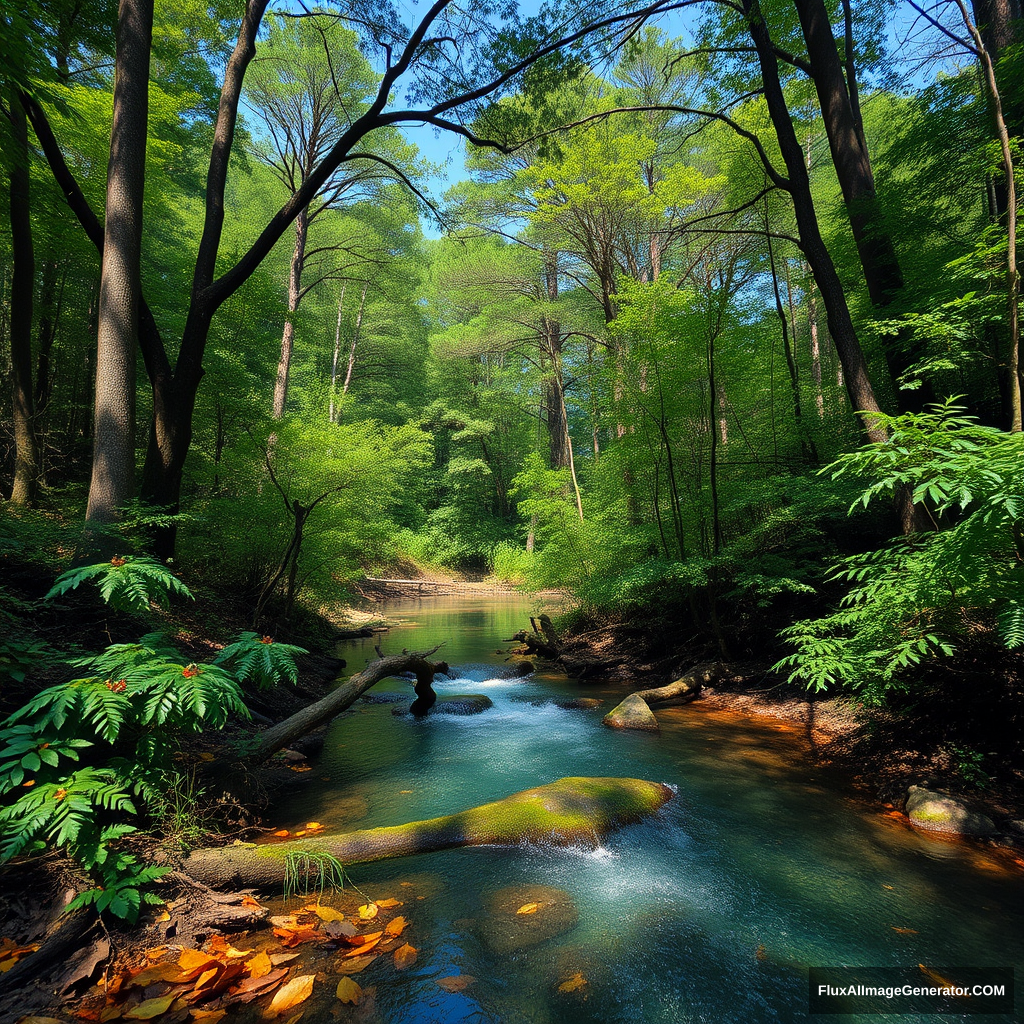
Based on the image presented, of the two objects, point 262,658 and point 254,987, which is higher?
point 262,658

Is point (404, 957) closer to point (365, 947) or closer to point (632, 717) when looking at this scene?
point (365, 947)

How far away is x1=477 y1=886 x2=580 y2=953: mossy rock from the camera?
2447 mm

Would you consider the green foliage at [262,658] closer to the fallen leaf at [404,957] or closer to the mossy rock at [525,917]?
the fallen leaf at [404,957]

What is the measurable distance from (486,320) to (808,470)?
45.2ft

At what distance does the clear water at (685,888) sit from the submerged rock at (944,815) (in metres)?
0.18

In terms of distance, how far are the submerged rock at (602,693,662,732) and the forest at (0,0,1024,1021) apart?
5.73ft

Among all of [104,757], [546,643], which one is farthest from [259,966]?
[546,643]

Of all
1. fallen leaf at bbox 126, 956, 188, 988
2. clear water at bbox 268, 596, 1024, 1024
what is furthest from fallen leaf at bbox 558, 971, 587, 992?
fallen leaf at bbox 126, 956, 188, 988

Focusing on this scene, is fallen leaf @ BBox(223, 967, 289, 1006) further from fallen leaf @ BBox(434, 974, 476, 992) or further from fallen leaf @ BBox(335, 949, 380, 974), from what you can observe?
fallen leaf @ BBox(434, 974, 476, 992)

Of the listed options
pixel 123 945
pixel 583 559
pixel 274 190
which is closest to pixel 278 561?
pixel 583 559

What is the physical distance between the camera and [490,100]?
6.95 metres

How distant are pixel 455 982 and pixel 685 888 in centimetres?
151

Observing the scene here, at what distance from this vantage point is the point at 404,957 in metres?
2.28

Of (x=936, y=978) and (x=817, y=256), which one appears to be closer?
(x=936, y=978)
